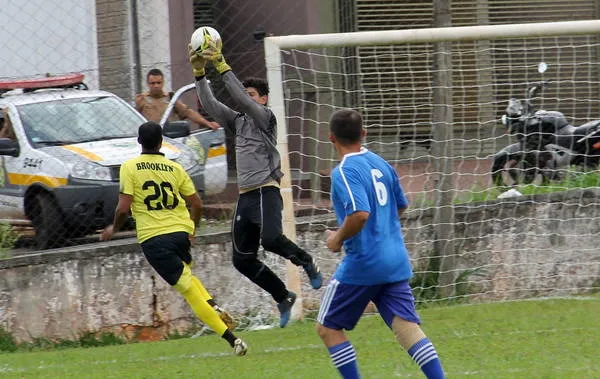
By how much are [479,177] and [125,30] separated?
197 inches

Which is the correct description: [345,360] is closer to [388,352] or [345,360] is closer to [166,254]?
[388,352]

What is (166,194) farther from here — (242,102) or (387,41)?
(387,41)

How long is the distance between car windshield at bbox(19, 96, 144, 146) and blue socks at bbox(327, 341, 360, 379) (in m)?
6.10

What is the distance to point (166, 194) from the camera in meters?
9.26

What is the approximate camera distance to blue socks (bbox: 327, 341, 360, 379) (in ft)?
22.4

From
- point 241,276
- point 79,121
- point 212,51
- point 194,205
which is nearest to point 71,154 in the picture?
point 79,121

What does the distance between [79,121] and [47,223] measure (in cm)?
151

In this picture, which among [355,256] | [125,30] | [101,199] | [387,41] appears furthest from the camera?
[125,30]

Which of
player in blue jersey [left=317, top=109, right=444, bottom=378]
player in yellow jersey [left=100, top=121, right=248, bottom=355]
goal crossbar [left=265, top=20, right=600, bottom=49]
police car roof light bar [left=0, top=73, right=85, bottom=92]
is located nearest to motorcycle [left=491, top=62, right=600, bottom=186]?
goal crossbar [left=265, top=20, right=600, bottom=49]

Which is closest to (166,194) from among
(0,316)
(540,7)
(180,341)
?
(180,341)

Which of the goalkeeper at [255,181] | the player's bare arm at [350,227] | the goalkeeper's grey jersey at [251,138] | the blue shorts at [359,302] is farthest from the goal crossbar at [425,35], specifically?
the player's bare arm at [350,227]

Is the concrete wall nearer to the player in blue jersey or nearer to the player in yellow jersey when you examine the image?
the player in yellow jersey

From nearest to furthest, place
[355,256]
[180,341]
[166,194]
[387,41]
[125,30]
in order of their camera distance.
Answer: [355,256], [166,194], [180,341], [387,41], [125,30]

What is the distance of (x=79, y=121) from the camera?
12.7 meters
